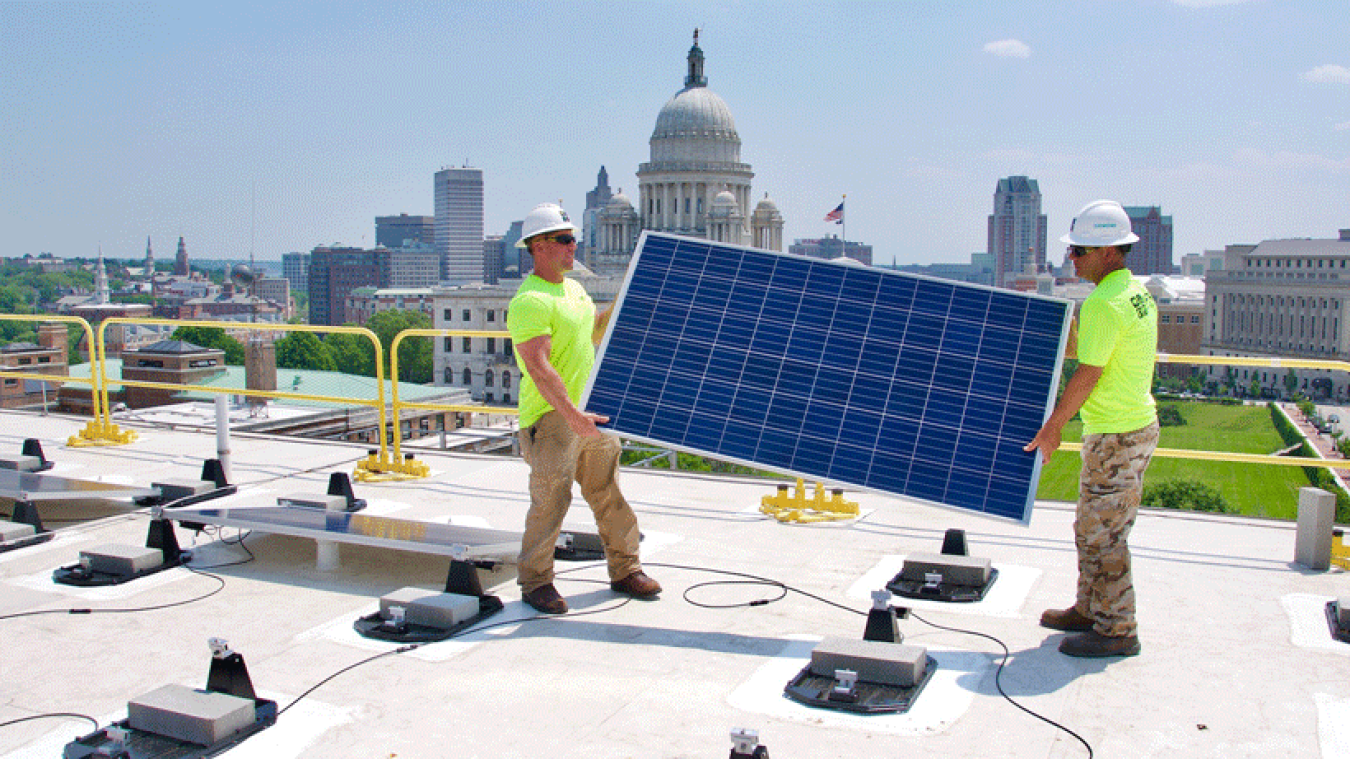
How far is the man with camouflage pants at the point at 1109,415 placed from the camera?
531cm

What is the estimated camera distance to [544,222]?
19.9 ft

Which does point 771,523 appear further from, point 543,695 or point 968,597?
point 543,695

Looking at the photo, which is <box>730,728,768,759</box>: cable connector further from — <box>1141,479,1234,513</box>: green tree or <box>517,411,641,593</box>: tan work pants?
<box>1141,479,1234,513</box>: green tree

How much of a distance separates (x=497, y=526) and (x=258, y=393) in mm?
4233

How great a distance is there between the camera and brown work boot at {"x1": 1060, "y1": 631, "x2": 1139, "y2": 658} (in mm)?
5410

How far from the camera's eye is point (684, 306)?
21.7ft

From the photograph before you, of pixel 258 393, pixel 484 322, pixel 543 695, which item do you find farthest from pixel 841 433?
pixel 484 322

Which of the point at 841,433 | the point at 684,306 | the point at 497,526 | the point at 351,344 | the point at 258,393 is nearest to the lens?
the point at 841,433

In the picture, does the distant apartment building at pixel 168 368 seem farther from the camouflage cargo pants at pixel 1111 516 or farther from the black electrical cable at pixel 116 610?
the camouflage cargo pants at pixel 1111 516

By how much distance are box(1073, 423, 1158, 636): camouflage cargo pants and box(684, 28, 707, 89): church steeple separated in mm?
142061

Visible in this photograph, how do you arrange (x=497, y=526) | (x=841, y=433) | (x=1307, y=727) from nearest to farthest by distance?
(x=1307, y=727), (x=841, y=433), (x=497, y=526)

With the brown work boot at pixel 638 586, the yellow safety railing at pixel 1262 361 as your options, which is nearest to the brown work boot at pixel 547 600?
the brown work boot at pixel 638 586

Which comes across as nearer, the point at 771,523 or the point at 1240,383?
the point at 771,523

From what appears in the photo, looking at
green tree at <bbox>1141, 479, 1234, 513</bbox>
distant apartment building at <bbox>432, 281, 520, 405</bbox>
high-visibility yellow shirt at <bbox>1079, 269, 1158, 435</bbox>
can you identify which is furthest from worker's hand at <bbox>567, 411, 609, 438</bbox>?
distant apartment building at <bbox>432, 281, 520, 405</bbox>
